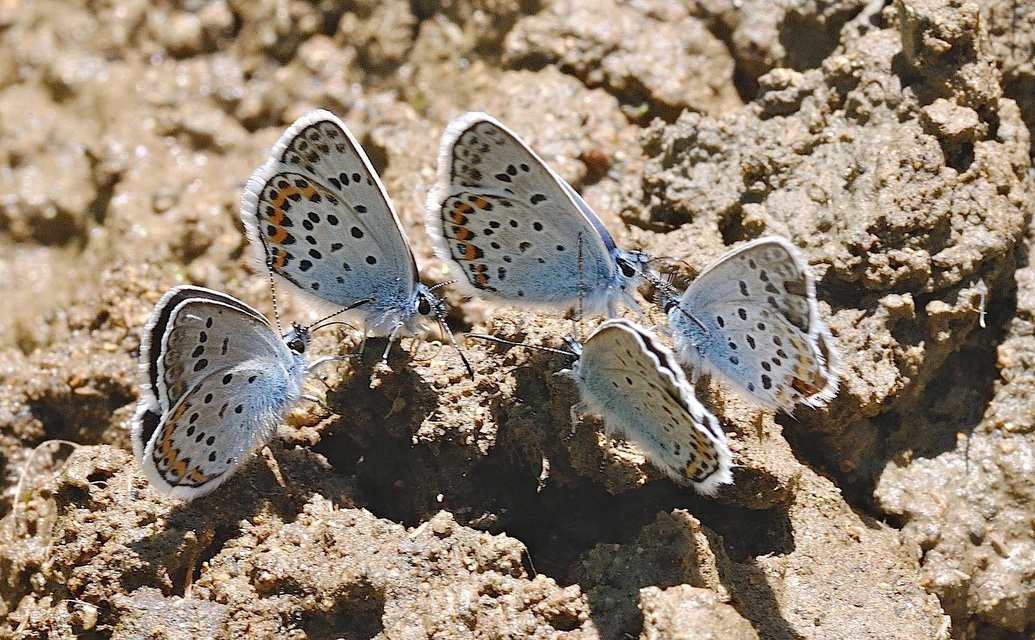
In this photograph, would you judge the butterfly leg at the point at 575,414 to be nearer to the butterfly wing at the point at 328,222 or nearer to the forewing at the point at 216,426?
the butterfly wing at the point at 328,222

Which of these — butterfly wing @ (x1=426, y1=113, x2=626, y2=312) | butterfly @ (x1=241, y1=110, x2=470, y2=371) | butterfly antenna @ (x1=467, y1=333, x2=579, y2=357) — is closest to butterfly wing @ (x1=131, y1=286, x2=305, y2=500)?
butterfly @ (x1=241, y1=110, x2=470, y2=371)

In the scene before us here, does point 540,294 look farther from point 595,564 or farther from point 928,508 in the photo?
point 928,508

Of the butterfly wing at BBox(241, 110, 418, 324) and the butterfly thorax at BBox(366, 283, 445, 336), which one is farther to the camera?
the butterfly thorax at BBox(366, 283, 445, 336)

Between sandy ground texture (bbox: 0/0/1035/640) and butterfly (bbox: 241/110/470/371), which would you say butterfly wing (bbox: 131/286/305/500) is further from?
butterfly (bbox: 241/110/470/371)

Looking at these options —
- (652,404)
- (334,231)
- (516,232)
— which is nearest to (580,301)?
(516,232)

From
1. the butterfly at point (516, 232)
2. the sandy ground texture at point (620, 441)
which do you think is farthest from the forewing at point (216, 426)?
the butterfly at point (516, 232)

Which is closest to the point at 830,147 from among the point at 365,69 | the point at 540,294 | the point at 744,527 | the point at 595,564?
the point at 540,294
